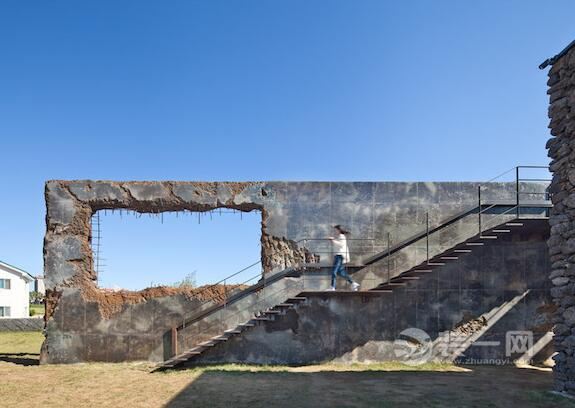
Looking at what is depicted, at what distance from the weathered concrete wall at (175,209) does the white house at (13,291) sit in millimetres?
28265

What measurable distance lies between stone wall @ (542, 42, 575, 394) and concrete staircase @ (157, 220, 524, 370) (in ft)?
8.15

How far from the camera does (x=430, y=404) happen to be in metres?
8.53

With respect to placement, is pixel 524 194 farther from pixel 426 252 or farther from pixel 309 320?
pixel 309 320

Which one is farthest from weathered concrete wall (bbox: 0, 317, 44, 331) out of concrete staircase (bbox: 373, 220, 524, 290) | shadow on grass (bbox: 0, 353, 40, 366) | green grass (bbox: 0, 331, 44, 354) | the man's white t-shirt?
concrete staircase (bbox: 373, 220, 524, 290)

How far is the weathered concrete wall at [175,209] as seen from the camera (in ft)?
43.0

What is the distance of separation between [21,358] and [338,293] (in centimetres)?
1051

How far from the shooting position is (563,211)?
902cm

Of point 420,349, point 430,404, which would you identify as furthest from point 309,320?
point 430,404

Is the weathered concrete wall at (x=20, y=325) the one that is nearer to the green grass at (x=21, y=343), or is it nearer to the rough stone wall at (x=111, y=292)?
the green grass at (x=21, y=343)

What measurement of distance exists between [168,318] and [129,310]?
1159mm

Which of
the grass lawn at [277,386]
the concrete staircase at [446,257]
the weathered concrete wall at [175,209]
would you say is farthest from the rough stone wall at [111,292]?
the concrete staircase at [446,257]

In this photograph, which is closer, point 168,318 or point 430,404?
point 430,404

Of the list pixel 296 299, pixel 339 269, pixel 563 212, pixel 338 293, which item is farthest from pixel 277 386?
pixel 563 212

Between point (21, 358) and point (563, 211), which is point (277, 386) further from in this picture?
point (21, 358)
